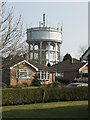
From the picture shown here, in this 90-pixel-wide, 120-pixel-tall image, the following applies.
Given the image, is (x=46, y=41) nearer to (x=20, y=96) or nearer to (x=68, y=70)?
(x=68, y=70)

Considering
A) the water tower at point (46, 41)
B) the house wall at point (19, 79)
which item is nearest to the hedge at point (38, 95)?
the house wall at point (19, 79)

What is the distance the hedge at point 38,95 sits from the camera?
63.5 feet

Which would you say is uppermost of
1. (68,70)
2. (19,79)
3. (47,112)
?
(68,70)

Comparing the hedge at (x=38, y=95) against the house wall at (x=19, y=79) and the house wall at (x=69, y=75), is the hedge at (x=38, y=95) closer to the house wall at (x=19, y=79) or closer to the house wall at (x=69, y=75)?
the house wall at (x=19, y=79)

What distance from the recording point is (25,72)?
1496 inches

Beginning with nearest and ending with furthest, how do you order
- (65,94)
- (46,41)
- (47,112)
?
(47,112)
(65,94)
(46,41)

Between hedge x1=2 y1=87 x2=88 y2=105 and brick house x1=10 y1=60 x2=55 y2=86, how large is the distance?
15.0 metres

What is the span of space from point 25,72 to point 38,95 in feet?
58.8

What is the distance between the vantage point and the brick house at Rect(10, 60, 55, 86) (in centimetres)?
3587

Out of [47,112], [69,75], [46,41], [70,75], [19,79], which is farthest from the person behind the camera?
[46,41]

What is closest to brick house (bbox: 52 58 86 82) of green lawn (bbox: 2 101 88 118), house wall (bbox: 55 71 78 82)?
house wall (bbox: 55 71 78 82)

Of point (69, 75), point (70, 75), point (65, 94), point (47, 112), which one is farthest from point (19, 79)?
point (47, 112)

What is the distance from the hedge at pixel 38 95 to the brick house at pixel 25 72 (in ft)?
49.2

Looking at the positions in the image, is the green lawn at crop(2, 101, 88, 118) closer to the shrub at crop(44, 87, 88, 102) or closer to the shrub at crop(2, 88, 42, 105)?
the shrub at crop(2, 88, 42, 105)
